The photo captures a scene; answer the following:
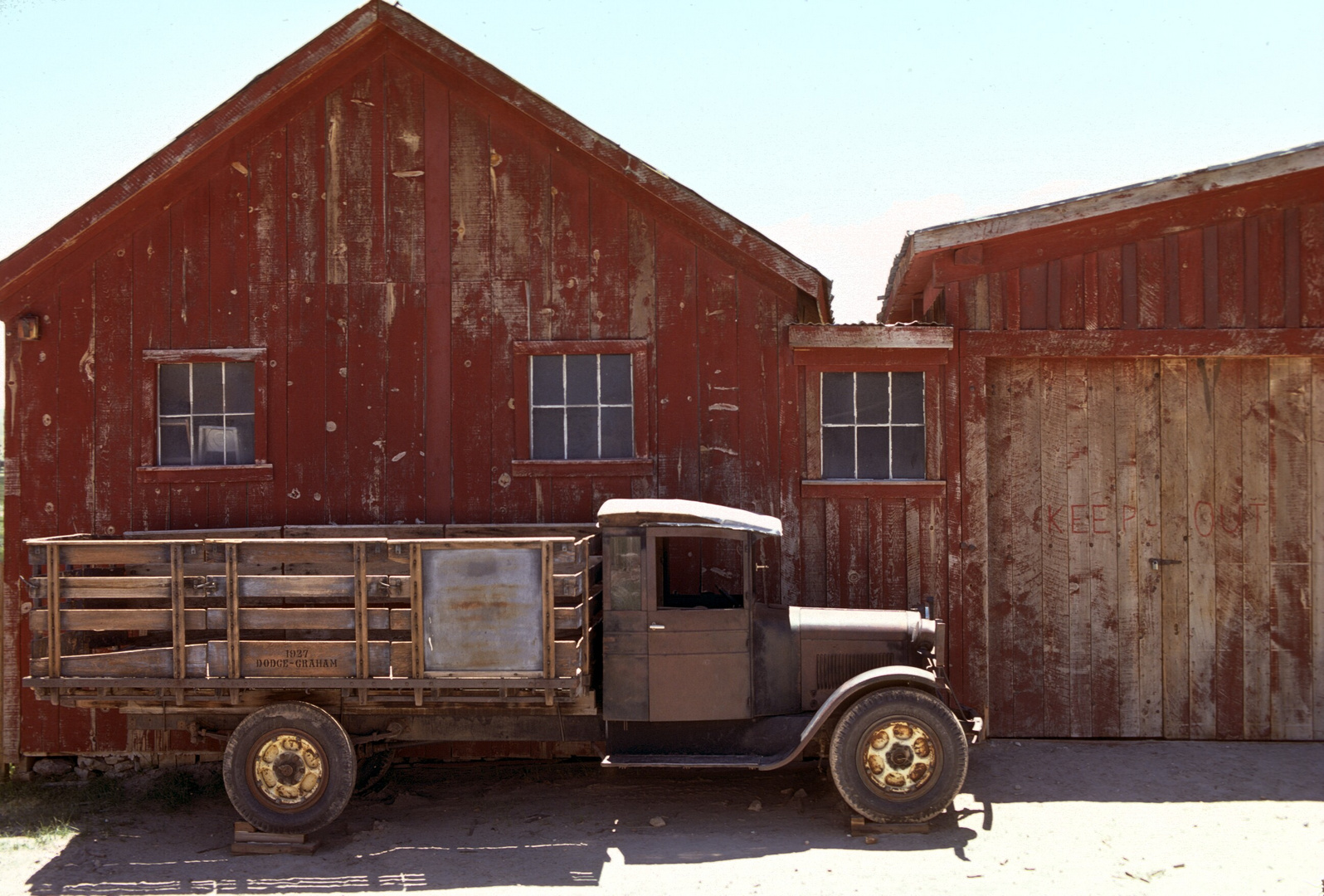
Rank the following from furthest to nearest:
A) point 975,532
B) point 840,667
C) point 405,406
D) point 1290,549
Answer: point 405,406 < point 1290,549 < point 975,532 < point 840,667

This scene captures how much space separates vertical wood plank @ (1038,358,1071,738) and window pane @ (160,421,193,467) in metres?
6.99

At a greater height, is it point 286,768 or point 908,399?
point 908,399

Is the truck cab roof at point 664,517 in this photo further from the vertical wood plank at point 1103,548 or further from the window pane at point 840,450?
the vertical wood plank at point 1103,548

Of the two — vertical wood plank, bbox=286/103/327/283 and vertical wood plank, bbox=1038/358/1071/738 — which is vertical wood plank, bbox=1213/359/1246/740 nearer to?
vertical wood plank, bbox=1038/358/1071/738

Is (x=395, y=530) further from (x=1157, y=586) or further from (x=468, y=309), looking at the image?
(x=1157, y=586)

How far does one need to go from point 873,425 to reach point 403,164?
4386 millimetres

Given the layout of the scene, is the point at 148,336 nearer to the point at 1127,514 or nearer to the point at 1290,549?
the point at 1127,514

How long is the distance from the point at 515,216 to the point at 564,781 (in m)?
4.48

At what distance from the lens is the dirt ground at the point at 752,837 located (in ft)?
18.2

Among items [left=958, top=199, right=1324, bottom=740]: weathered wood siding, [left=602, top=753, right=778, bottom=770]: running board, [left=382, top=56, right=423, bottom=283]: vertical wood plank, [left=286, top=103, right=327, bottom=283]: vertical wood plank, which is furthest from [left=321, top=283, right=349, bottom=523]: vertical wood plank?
[left=958, top=199, right=1324, bottom=740]: weathered wood siding

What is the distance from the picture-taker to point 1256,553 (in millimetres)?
7809

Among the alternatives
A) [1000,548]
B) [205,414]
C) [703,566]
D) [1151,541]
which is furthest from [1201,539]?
[205,414]

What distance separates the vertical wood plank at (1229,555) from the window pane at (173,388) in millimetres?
8414

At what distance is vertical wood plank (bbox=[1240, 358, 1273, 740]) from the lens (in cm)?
779
